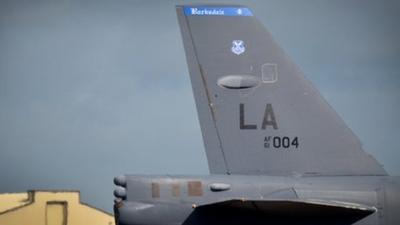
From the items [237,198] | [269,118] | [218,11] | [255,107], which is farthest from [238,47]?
[237,198]

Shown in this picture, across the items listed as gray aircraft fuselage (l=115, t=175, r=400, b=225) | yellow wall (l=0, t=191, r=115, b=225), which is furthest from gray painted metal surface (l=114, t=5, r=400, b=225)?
yellow wall (l=0, t=191, r=115, b=225)

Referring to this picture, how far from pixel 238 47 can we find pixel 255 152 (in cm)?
178

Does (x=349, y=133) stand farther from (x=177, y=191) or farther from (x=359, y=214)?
(x=177, y=191)

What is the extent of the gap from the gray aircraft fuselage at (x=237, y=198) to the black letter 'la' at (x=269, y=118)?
3.51ft

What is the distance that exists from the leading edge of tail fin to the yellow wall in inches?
563

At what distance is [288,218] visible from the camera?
15.5m

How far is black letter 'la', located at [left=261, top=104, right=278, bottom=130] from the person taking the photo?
1655 cm

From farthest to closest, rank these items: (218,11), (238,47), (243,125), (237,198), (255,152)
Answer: (218,11) < (238,47) < (243,125) < (255,152) < (237,198)

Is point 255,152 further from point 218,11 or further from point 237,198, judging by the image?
point 218,11

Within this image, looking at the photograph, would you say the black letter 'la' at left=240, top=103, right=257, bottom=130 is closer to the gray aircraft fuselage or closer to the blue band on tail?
the gray aircraft fuselage

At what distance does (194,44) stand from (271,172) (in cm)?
248

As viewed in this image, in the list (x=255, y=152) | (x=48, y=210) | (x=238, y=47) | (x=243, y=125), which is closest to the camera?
(x=255, y=152)

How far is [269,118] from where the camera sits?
16.6 metres

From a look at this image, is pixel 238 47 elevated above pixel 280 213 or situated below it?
above
